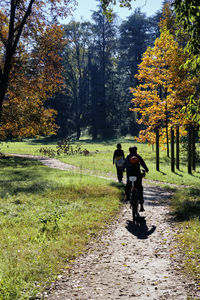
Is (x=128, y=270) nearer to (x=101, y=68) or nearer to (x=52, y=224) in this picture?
(x=52, y=224)

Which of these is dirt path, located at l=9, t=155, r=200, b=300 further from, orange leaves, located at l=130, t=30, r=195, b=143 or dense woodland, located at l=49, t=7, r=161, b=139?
dense woodland, located at l=49, t=7, r=161, b=139

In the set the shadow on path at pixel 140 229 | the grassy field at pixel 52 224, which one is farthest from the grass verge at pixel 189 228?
the shadow on path at pixel 140 229

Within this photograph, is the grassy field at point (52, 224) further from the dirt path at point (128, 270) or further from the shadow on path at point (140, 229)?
the shadow on path at point (140, 229)

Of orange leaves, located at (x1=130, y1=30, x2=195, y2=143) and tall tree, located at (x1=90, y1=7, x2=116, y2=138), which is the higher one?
tall tree, located at (x1=90, y1=7, x2=116, y2=138)

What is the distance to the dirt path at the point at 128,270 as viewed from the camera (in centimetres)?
483

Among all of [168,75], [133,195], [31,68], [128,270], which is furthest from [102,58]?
[128,270]

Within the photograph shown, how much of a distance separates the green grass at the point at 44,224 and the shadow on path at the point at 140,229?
775mm

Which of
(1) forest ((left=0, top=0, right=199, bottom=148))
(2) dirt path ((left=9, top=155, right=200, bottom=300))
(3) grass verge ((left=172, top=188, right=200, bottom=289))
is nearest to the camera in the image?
(2) dirt path ((left=9, top=155, right=200, bottom=300))

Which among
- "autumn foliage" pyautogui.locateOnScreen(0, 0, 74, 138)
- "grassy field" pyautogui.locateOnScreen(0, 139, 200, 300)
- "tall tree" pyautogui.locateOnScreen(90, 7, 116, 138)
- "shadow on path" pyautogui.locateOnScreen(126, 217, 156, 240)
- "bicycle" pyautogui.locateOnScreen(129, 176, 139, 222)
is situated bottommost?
"shadow on path" pyautogui.locateOnScreen(126, 217, 156, 240)

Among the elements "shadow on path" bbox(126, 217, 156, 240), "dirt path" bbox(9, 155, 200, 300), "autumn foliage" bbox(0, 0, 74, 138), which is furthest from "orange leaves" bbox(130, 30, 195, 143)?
"dirt path" bbox(9, 155, 200, 300)

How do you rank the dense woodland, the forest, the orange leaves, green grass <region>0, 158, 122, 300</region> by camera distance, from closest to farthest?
green grass <region>0, 158, 122, 300</region> → the forest → the orange leaves → the dense woodland

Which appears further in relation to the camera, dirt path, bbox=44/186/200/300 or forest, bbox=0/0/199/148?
forest, bbox=0/0/199/148

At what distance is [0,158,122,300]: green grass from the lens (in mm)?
5361

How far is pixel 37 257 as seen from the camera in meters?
6.11
